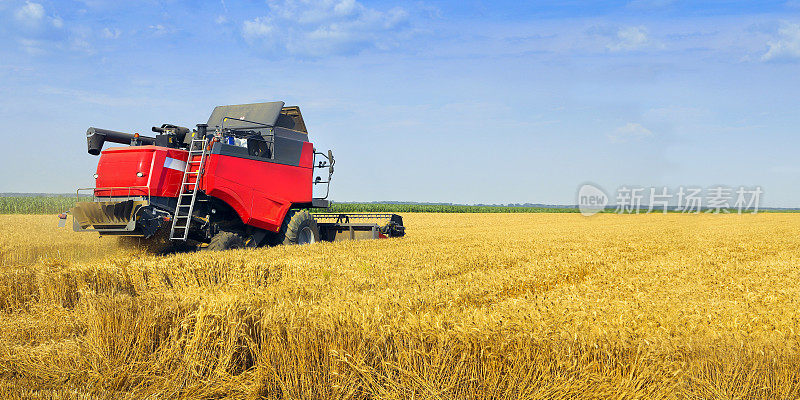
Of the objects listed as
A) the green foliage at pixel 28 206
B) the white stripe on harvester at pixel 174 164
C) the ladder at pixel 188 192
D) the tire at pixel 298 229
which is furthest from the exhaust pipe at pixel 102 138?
the green foliage at pixel 28 206

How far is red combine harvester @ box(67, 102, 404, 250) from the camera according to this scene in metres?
10.1

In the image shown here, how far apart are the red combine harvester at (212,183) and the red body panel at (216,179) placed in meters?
0.02

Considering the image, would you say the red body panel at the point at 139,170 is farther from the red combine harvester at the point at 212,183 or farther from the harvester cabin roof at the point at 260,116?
the harvester cabin roof at the point at 260,116

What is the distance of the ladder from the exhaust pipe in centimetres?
129

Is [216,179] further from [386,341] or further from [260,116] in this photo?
[386,341]

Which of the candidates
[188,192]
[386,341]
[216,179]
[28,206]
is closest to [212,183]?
[216,179]

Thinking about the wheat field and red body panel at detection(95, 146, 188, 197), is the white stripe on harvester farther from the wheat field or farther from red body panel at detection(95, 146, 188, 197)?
the wheat field

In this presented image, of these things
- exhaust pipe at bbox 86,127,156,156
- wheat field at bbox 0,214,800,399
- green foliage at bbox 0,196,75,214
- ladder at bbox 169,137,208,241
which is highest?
exhaust pipe at bbox 86,127,156,156

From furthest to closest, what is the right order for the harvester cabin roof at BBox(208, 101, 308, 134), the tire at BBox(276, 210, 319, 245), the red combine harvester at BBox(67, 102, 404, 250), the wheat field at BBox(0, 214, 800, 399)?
the tire at BBox(276, 210, 319, 245) < the harvester cabin roof at BBox(208, 101, 308, 134) < the red combine harvester at BBox(67, 102, 404, 250) < the wheat field at BBox(0, 214, 800, 399)

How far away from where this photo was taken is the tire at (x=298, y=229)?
1269 cm

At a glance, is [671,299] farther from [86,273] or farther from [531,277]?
[86,273]

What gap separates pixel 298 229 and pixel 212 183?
2.74 m

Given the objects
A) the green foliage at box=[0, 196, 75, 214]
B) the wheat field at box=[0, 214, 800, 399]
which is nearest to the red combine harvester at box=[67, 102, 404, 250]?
the wheat field at box=[0, 214, 800, 399]

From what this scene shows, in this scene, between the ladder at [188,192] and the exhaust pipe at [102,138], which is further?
the exhaust pipe at [102,138]
